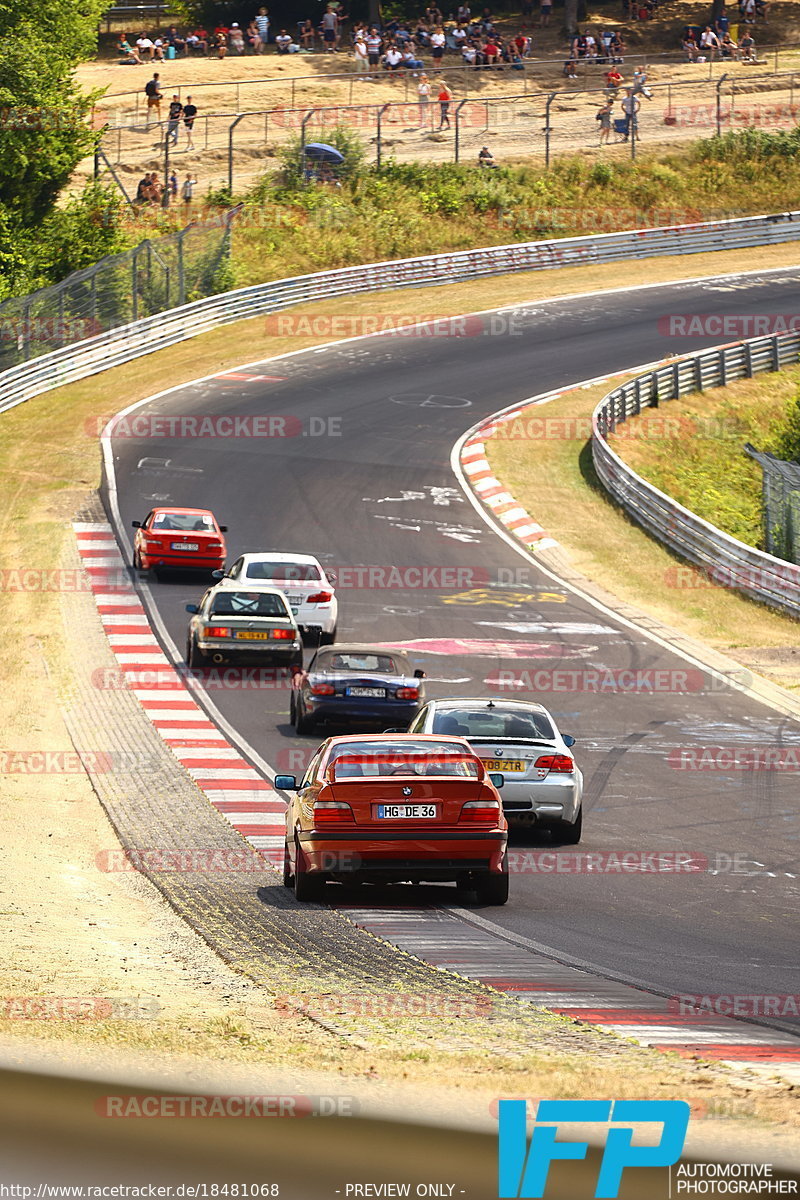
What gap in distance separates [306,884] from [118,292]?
4074cm

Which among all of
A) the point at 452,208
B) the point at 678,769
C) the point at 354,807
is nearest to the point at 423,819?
the point at 354,807

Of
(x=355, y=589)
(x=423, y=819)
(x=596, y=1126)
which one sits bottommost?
(x=355, y=589)

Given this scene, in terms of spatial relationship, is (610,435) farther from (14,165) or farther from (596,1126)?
(596,1126)

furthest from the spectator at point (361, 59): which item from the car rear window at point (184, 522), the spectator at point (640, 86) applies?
the car rear window at point (184, 522)

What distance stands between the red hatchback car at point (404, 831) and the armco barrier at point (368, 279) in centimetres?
3489

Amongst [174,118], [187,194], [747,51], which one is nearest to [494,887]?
[187,194]

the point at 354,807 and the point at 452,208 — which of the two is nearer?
the point at 354,807

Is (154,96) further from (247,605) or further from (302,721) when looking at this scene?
(302,721)

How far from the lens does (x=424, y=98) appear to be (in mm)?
73750

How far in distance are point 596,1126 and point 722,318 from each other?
5418 centimetres

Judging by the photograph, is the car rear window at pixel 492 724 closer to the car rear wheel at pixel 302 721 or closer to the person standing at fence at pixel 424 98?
the car rear wheel at pixel 302 721

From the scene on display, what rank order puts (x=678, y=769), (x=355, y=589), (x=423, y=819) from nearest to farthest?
(x=423, y=819), (x=678, y=769), (x=355, y=589)

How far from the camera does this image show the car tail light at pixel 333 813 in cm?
1251

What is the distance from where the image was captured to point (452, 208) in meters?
64.8
